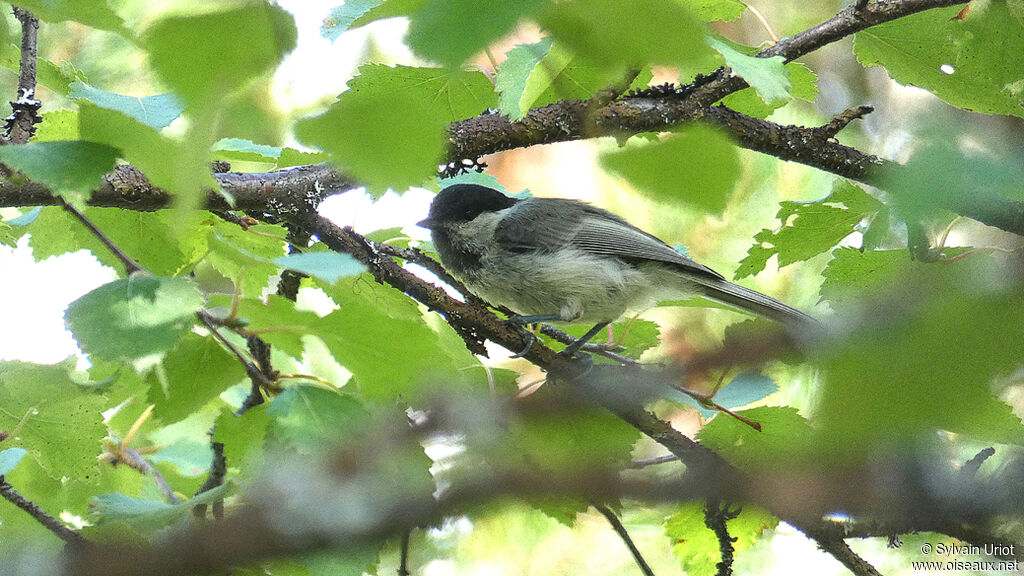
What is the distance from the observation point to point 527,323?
267cm

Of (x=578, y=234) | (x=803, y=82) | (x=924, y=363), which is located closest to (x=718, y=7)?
(x=803, y=82)

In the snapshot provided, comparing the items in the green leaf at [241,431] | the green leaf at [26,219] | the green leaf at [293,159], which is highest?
the green leaf at [293,159]

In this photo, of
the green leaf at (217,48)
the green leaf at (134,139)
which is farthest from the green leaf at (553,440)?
the green leaf at (134,139)

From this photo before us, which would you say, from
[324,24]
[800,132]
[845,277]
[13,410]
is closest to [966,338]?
[324,24]

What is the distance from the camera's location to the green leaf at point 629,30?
520 mm

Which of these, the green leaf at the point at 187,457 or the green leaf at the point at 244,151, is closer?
the green leaf at the point at 244,151

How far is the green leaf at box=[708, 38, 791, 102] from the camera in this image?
0.90 meters

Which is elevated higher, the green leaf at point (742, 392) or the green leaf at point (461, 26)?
the green leaf at point (461, 26)

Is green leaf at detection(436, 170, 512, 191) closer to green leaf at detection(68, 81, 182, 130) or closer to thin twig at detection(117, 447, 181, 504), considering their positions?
green leaf at detection(68, 81, 182, 130)

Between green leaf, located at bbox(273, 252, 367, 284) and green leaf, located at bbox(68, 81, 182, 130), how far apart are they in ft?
1.25

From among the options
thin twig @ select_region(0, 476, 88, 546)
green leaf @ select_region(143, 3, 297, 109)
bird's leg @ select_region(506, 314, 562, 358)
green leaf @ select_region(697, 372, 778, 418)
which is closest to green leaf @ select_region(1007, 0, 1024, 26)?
green leaf @ select_region(697, 372, 778, 418)

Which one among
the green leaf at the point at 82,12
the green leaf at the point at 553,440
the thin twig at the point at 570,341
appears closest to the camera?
the green leaf at the point at 553,440

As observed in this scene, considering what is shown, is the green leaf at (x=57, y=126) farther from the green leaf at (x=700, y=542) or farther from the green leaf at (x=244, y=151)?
the green leaf at (x=700, y=542)

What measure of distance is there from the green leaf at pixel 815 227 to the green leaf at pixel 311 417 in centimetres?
133
